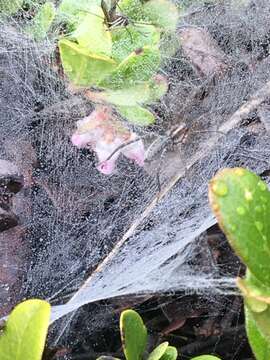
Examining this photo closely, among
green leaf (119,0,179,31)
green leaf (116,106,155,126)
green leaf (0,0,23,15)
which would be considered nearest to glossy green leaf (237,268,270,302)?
green leaf (116,106,155,126)

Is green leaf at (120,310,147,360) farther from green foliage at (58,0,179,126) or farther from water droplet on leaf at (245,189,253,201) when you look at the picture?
green foliage at (58,0,179,126)

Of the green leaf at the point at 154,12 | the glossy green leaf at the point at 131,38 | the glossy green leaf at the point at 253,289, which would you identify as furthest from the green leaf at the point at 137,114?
the glossy green leaf at the point at 253,289

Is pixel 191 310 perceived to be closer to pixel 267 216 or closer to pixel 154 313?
pixel 154 313

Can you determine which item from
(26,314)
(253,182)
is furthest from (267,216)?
(26,314)

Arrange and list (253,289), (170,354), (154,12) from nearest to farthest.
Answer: (253,289) < (170,354) < (154,12)

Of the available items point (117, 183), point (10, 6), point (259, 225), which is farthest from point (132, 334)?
point (10, 6)

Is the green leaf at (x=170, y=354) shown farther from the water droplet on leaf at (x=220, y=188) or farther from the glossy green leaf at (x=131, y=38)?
the glossy green leaf at (x=131, y=38)

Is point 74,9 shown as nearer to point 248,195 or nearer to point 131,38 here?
point 131,38
